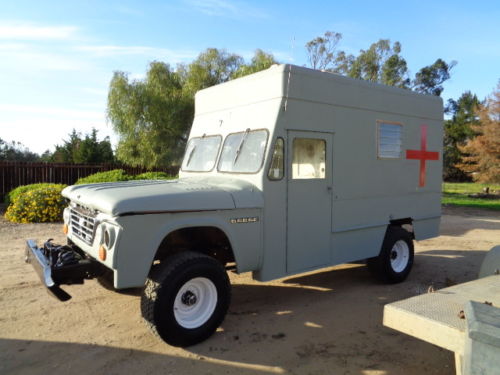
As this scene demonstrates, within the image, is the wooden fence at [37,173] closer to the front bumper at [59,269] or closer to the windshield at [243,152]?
the front bumper at [59,269]

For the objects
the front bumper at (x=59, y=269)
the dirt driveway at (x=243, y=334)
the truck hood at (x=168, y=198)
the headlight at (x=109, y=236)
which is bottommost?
the dirt driveway at (x=243, y=334)

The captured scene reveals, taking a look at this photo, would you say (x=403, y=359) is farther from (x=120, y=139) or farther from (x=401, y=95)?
(x=120, y=139)

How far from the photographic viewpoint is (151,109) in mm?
19062

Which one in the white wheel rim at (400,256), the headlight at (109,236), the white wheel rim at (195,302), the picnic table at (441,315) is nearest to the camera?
the picnic table at (441,315)

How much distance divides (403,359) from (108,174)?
11807mm

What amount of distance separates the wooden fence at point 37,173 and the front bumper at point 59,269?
554 inches

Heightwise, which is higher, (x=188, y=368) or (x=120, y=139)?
(x=120, y=139)

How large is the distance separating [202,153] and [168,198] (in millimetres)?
1940

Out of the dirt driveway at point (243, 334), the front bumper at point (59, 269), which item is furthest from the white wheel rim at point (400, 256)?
the front bumper at point (59, 269)

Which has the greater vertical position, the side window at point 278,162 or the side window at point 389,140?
the side window at point 389,140

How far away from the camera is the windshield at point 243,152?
15.2 ft

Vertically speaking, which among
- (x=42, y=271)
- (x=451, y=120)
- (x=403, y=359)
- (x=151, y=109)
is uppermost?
(x=451, y=120)

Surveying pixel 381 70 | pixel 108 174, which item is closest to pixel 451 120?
pixel 381 70

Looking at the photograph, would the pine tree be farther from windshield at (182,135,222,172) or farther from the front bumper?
the front bumper
